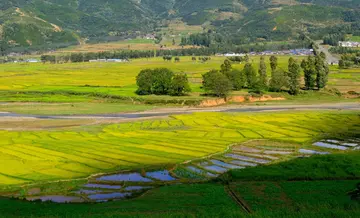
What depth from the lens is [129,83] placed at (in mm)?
148875

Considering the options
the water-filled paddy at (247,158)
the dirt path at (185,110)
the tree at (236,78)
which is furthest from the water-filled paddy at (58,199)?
the tree at (236,78)

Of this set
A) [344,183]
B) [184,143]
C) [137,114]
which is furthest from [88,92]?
[344,183]

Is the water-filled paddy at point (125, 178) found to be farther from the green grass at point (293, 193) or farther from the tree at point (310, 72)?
the tree at point (310, 72)

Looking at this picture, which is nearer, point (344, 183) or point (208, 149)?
point (344, 183)

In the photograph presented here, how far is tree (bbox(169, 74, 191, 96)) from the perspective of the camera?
121 m

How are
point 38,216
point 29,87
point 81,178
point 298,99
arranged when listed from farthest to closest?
point 29,87 → point 298,99 → point 81,178 → point 38,216

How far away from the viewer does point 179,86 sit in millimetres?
121375

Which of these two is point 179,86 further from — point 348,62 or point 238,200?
point 348,62

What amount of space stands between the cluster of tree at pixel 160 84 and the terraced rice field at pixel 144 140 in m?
31.8

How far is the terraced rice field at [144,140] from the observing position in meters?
50.2

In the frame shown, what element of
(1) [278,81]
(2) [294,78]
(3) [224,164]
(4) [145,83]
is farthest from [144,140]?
(2) [294,78]

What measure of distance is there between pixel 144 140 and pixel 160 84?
60.9 meters

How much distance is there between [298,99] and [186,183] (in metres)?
84.2

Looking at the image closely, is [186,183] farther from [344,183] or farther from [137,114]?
[137,114]
